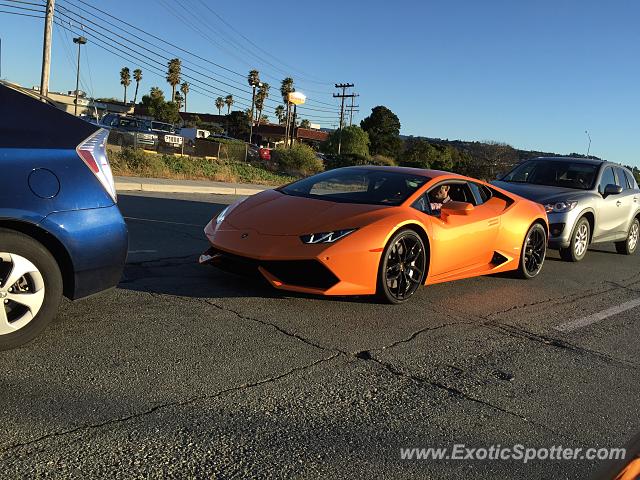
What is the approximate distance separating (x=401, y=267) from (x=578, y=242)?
15.8ft

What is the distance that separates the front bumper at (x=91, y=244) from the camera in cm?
359

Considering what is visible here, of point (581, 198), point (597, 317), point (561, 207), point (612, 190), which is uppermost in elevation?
point (612, 190)

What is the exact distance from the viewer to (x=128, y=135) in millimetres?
25891

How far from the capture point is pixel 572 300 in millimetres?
6371

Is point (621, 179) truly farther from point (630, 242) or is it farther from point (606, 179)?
point (630, 242)

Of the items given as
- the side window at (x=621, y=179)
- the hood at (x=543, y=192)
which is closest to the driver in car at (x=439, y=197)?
the hood at (x=543, y=192)

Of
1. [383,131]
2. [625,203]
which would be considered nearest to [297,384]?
[625,203]

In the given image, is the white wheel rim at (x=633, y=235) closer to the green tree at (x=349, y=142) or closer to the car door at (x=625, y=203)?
the car door at (x=625, y=203)

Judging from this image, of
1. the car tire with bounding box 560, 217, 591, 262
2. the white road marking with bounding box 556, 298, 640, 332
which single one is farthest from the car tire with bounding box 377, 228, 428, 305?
the car tire with bounding box 560, 217, 591, 262

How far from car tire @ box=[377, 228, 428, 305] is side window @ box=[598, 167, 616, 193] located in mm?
5455

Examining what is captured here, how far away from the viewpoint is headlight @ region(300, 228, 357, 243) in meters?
4.86

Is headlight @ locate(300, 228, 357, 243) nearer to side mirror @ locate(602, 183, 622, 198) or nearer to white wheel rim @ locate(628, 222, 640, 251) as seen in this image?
side mirror @ locate(602, 183, 622, 198)

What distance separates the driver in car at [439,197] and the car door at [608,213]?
409 centimetres

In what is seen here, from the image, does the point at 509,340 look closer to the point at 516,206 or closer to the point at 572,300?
the point at 572,300
